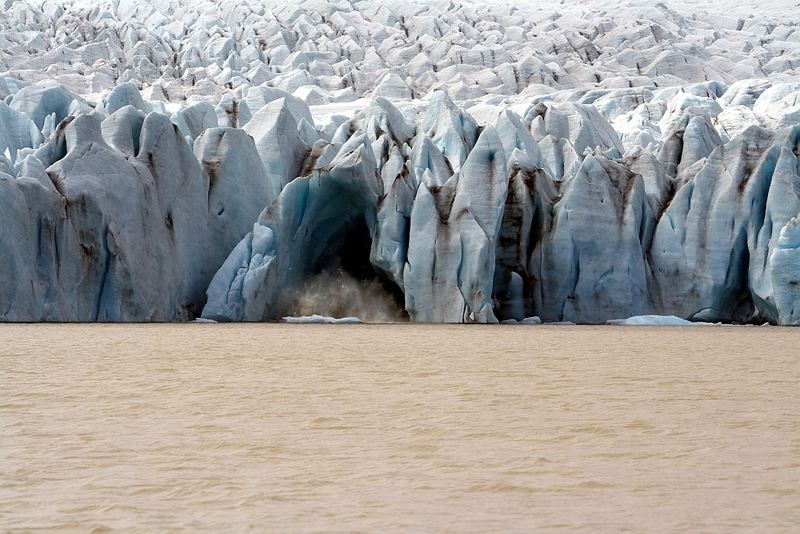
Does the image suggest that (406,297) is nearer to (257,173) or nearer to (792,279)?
(257,173)

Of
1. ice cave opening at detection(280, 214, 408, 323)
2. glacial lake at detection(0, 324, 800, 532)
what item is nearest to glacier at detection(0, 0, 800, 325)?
ice cave opening at detection(280, 214, 408, 323)

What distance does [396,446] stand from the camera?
434cm

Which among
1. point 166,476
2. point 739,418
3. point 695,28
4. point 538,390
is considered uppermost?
point 166,476

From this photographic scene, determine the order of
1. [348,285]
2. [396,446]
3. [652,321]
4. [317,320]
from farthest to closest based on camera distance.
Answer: [348,285], [317,320], [652,321], [396,446]

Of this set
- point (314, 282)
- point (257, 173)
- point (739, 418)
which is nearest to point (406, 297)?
point (314, 282)

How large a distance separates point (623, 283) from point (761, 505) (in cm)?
1814

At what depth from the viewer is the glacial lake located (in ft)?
10.1

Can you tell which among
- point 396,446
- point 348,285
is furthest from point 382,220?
point 396,446

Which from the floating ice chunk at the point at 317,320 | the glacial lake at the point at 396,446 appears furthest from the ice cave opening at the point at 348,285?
the glacial lake at the point at 396,446

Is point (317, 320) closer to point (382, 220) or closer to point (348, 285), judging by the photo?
point (348, 285)

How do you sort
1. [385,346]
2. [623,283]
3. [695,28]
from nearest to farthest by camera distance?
[385,346], [623,283], [695,28]

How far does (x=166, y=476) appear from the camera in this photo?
143 inches

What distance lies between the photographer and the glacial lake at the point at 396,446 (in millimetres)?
3066

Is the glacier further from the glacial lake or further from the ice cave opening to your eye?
the glacial lake
